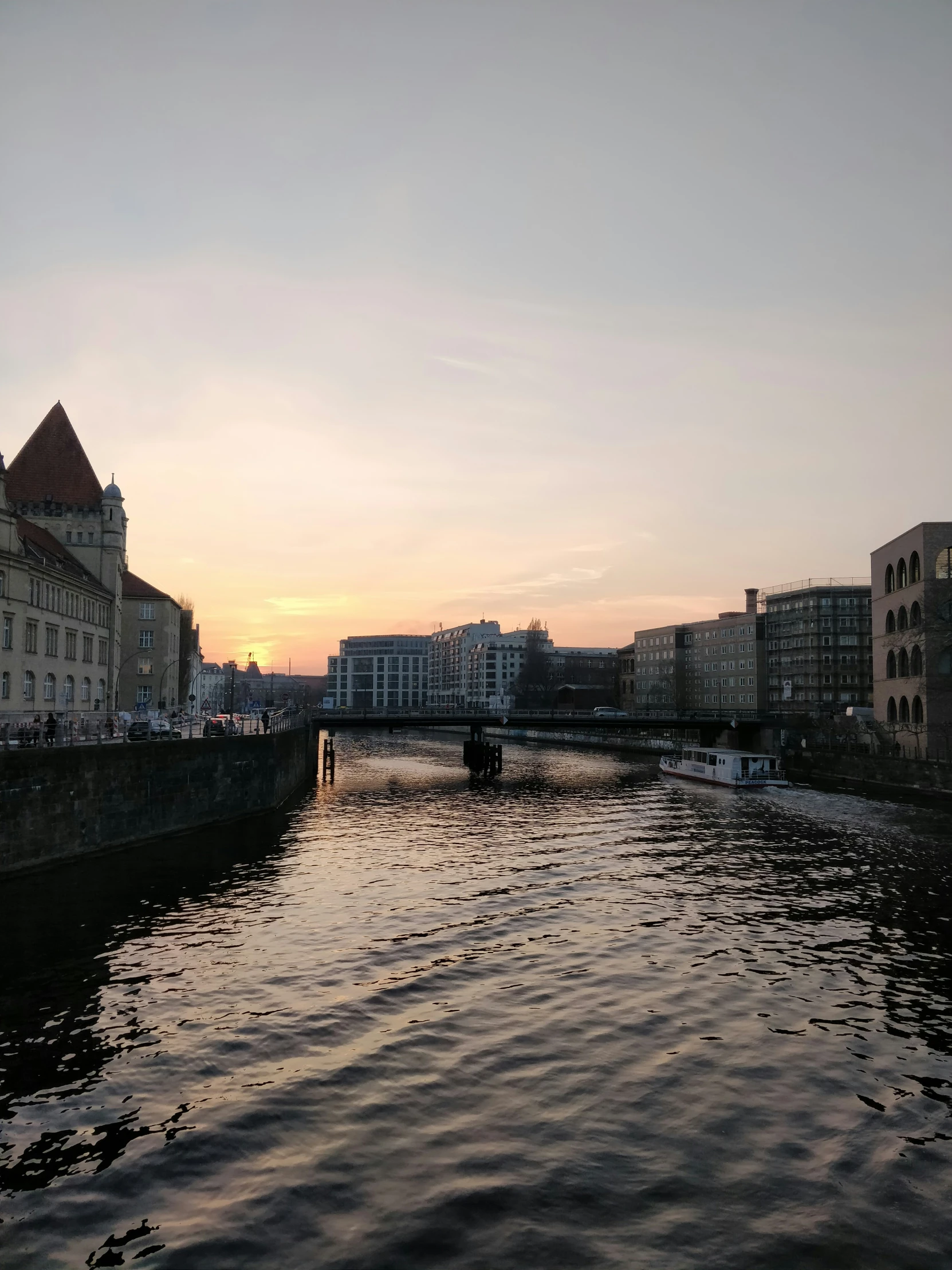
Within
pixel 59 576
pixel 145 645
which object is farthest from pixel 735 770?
pixel 145 645

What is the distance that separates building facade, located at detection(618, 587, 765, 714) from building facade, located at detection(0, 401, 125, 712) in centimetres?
8261

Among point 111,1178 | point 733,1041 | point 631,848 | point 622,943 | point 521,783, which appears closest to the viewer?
point 111,1178

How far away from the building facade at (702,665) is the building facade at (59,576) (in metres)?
82.6

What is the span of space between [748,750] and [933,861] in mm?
60300

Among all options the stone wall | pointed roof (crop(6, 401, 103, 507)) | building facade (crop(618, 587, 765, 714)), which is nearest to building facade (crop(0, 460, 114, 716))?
pointed roof (crop(6, 401, 103, 507))

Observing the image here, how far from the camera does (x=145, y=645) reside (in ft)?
322

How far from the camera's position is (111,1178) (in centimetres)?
1270

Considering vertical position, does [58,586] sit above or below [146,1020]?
above

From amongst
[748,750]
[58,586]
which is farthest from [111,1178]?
[748,750]

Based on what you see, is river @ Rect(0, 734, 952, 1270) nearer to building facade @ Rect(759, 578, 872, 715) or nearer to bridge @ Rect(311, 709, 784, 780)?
bridge @ Rect(311, 709, 784, 780)

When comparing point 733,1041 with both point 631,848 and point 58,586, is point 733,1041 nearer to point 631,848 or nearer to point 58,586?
point 631,848

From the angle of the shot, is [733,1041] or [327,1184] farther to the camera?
[733,1041]

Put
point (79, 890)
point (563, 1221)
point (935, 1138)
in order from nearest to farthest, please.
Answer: point (563, 1221), point (935, 1138), point (79, 890)

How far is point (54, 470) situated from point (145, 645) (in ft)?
70.2
